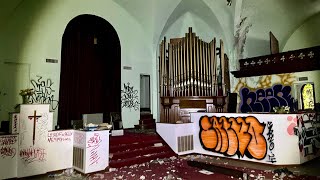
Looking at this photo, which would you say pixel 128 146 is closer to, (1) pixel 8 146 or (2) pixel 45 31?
(1) pixel 8 146

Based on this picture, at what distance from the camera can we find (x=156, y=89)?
11.0 meters

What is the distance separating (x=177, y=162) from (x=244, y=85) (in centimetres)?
548

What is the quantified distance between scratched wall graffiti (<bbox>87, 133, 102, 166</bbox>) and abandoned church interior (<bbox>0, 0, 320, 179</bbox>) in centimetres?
2

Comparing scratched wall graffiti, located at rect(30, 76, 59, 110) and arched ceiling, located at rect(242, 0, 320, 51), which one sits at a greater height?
arched ceiling, located at rect(242, 0, 320, 51)

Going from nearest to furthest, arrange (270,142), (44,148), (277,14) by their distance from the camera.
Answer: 1. (44,148)
2. (270,142)
3. (277,14)

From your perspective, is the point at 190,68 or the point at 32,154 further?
the point at 190,68

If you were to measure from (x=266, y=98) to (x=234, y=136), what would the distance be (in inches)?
155

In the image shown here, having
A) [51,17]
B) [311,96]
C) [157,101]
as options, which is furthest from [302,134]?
[51,17]

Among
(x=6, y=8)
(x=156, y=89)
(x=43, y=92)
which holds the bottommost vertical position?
(x=43, y=92)

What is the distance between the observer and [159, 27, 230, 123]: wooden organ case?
28.5 feet

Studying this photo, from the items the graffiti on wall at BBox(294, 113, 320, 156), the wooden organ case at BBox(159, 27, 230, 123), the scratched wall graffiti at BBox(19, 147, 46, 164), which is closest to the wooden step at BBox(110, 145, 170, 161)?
the scratched wall graffiti at BBox(19, 147, 46, 164)

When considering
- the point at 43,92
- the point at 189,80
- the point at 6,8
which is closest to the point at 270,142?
Result: the point at 189,80

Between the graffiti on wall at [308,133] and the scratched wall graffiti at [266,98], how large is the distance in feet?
7.21

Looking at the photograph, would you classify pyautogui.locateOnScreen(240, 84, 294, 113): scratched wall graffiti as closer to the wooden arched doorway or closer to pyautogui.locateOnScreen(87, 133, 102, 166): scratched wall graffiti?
the wooden arched doorway
